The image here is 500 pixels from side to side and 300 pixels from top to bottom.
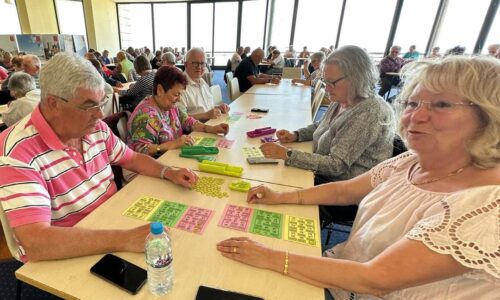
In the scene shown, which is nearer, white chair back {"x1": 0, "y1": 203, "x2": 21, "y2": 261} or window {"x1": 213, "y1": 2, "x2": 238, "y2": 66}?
white chair back {"x1": 0, "y1": 203, "x2": 21, "y2": 261}

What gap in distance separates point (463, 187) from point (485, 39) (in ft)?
33.6

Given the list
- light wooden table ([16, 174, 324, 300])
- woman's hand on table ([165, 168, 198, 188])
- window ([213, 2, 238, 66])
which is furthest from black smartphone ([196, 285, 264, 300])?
window ([213, 2, 238, 66])

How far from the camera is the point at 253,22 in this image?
10.9 m

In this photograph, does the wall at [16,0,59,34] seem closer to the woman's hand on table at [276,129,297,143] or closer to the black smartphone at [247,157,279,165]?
the woman's hand on table at [276,129,297,143]

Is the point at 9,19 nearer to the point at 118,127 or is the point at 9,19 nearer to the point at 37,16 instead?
the point at 37,16

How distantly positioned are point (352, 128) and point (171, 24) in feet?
41.0

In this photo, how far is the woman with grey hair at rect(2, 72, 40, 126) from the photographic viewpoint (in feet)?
7.86

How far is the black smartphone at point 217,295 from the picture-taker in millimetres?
707

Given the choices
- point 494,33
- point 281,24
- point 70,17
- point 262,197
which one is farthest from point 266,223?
point 70,17

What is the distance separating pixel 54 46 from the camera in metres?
5.93

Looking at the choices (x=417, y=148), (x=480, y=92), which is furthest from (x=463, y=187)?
(x=480, y=92)

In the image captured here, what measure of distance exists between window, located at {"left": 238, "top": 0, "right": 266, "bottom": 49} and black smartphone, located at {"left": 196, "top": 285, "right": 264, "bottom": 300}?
11241 mm

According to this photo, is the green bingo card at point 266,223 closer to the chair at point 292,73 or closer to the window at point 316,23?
the chair at point 292,73

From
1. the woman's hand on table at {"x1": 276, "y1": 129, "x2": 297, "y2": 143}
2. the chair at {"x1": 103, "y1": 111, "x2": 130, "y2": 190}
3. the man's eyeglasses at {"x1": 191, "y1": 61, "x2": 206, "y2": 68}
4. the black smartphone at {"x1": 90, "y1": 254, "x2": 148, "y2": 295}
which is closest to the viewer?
the black smartphone at {"x1": 90, "y1": 254, "x2": 148, "y2": 295}
